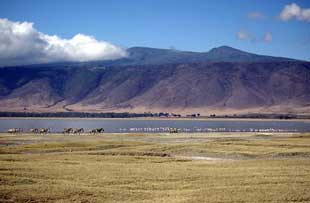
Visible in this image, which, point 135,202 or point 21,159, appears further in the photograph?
point 21,159

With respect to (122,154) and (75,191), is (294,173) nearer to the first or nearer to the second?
(75,191)

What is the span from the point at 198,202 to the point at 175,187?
4888 mm

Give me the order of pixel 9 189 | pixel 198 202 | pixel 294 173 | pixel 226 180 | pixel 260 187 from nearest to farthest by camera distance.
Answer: pixel 198 202 → pixel 9 189 → pixel 260 187 → pixel 226 180 → pixel 294 173

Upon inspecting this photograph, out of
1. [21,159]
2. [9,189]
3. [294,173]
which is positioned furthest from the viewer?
[21,159]

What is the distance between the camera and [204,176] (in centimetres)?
3481

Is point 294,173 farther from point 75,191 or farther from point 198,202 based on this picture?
point 75,191

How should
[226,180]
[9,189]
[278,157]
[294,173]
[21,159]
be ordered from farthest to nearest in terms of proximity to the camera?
[278,157] → [21,159] → [294,173] → [226,180] → [9,189]

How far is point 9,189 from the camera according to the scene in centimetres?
2753

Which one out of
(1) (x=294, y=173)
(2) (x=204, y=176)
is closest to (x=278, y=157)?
(1) (x=294, y=173)

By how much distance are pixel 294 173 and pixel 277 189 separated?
734 centimetres

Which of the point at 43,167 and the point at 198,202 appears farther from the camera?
the point at 43,167

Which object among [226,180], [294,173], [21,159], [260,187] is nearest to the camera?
A: [260,187]

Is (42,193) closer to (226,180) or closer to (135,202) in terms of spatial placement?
(135,202)

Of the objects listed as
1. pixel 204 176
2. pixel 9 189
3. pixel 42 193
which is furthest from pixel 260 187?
pixel 9 189
